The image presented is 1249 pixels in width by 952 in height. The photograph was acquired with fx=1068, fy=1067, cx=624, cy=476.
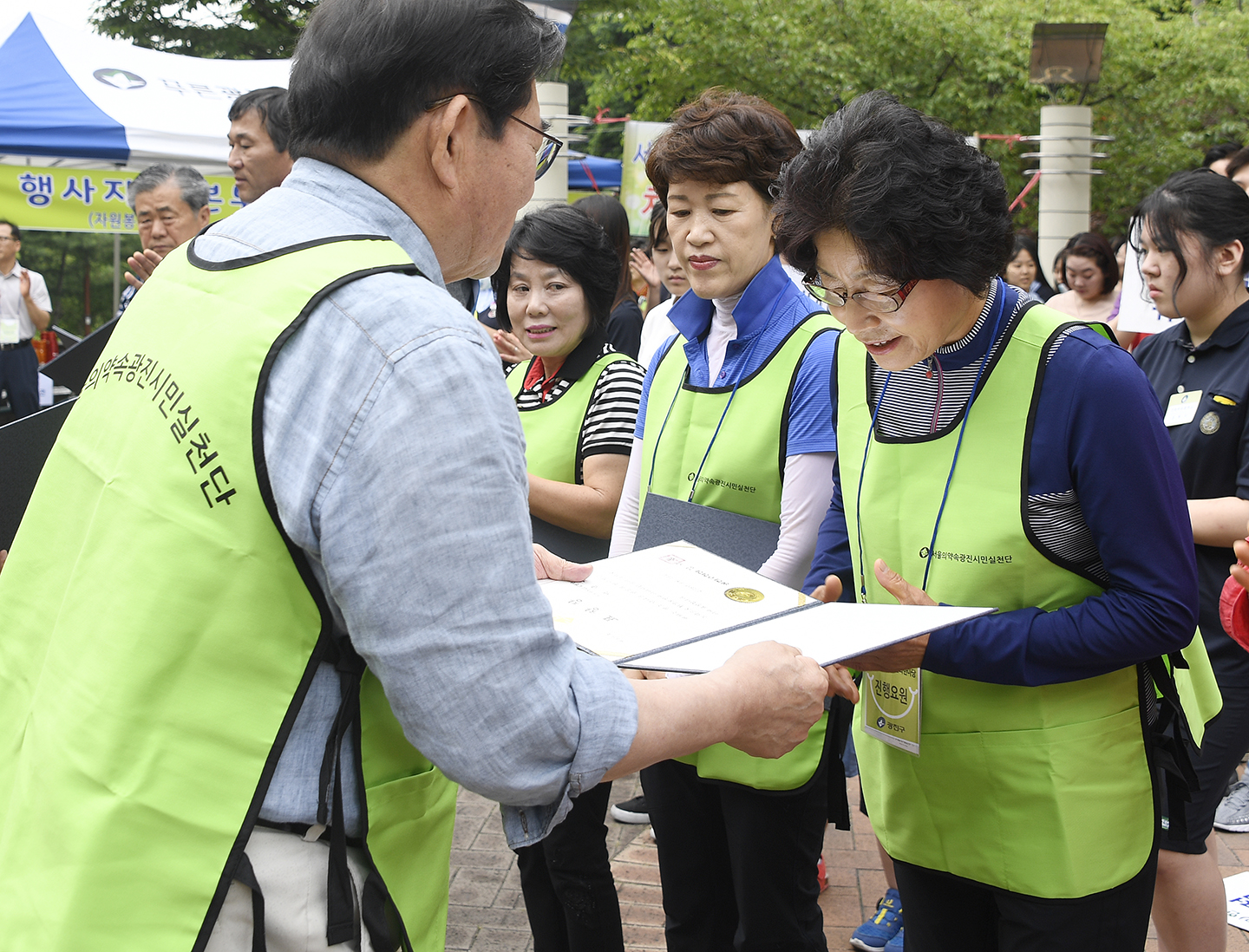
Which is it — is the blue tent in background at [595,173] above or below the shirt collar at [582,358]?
below

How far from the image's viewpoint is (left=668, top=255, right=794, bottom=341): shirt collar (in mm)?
2490

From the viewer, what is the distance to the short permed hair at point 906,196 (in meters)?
1.76

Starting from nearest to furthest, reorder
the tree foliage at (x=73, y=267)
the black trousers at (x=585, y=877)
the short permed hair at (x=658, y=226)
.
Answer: the black trousers at (x=585, y=877) → the short permed hair at (x=658, y=226) → the tree foliage at (x=73, y=267)

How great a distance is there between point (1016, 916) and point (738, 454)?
1.07 meters

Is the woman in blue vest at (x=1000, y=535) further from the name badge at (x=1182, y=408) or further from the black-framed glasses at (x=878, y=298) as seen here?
the name badge at (x=1182, y=408)

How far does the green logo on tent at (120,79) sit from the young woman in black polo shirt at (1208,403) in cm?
669

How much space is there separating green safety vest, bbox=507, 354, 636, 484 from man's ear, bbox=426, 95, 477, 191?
1611mm

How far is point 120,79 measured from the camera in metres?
7.29

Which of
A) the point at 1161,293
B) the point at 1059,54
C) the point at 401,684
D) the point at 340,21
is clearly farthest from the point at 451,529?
the point at 1059,54

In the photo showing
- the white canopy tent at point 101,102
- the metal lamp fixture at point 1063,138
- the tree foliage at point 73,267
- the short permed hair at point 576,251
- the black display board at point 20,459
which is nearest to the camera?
the black display board at point 20,459

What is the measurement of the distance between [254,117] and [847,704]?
2.97m

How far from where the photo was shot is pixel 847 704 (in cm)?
236

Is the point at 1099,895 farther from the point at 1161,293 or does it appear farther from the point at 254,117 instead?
the point at 254,117

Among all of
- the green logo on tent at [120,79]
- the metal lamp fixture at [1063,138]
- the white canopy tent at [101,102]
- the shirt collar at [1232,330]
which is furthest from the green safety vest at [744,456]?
the metal lamp fixture at [1063,138]
